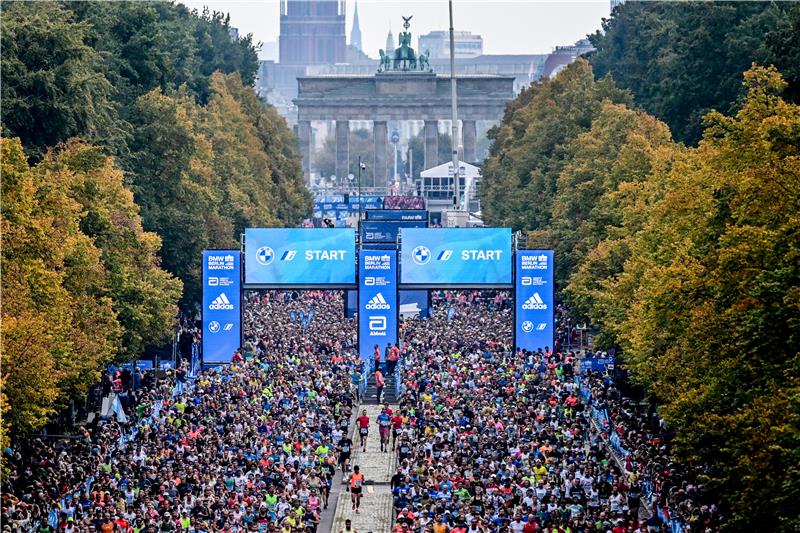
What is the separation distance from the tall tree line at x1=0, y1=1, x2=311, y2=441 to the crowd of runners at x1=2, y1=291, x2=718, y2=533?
2165mm

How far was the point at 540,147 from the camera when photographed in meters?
126

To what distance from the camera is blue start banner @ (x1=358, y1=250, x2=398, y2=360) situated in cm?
8000

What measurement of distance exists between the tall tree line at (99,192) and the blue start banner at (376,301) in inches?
283

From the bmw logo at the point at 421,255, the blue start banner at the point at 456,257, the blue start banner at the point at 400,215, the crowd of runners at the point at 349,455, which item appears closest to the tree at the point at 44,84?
the crowd of runners at the point at 349,455

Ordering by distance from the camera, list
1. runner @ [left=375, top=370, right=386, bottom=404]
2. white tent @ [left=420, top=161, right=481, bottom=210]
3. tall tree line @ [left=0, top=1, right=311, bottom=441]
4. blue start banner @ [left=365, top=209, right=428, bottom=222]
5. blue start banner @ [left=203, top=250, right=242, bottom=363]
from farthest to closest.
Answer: white tent @ [left=420, top=161, right=481, bottom=210] → blue start banner @ [left=365, top=209, right=428, bottom=222] → blue start banner @ [left=203, top=250, right=242, bottom=363] → runner @ [left=375, top=370, right=386, bottom=404] → tall tree line @ [left=0, top=1, right=311, bottom=441]

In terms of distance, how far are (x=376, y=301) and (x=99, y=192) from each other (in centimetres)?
1116

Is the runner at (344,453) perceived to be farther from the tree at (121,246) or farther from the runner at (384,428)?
the tree at (121,246)

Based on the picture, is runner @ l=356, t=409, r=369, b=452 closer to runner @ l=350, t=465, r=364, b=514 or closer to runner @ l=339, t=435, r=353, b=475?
runner @ l=339, t=435, r=353, b=475

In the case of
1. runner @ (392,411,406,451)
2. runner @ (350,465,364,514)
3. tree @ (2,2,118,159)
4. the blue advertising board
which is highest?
tree @ (2,2,118,159)

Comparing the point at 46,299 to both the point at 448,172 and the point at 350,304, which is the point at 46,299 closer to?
the point at 350,304

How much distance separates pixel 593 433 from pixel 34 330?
765 inches

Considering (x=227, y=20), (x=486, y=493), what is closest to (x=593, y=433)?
(x=486, y=493)

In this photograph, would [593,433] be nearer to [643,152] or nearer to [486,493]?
[486,493]

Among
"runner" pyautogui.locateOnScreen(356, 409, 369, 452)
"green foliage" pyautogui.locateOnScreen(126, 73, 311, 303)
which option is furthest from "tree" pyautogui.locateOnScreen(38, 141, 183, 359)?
Result: "green foliage" pyautogui.locateOnScreen(126, 73, 311, 303)
